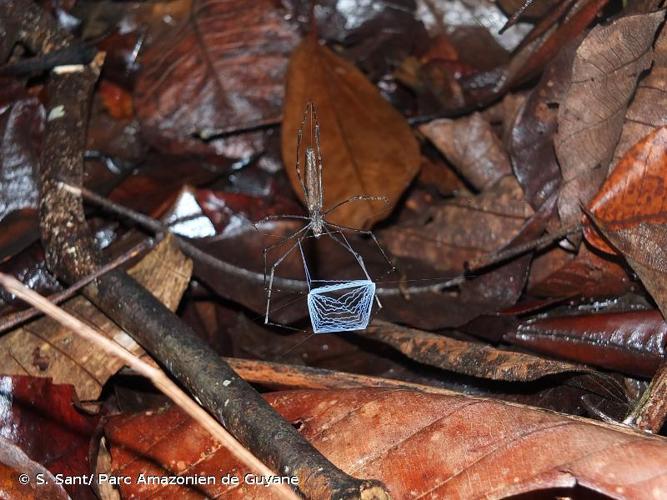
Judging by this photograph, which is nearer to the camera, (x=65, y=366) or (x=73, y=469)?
(x=73, y=469)

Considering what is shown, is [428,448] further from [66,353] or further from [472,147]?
[472,147]

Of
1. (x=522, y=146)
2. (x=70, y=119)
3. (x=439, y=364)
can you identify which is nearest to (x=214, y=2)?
(x=70, y=119)

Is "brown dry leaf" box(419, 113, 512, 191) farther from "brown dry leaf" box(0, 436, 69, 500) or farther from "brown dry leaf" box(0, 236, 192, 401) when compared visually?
"brown dry leaf" box(0, 436, 69, 500)

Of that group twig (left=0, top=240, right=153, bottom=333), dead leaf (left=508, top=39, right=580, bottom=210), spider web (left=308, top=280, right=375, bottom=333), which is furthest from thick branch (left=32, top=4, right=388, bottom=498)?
dead leaf (left=508, top=39, right=580, bottom=210)

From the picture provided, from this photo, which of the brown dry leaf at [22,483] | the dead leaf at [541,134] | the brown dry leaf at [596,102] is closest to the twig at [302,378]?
the brown dry leaf at [22,483]

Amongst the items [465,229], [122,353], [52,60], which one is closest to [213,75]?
[52,60]

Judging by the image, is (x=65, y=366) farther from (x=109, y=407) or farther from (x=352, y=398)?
(x=352, y=398)
